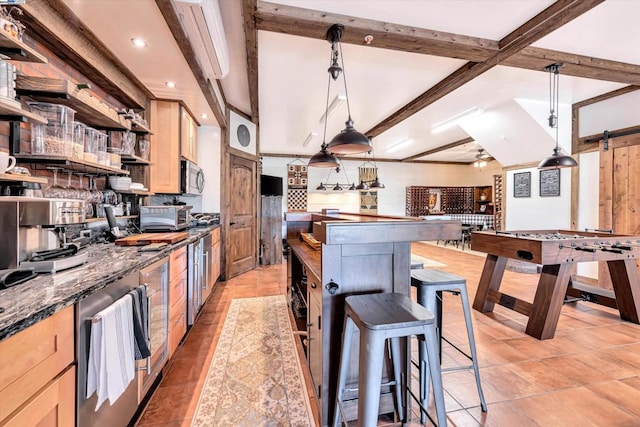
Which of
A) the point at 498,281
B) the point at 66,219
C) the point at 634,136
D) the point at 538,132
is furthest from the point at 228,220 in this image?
the point at 634,136

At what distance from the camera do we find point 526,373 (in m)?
2.11

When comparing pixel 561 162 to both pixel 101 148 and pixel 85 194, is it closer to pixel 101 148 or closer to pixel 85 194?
pixel 101 148

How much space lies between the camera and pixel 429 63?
3205 millimetres

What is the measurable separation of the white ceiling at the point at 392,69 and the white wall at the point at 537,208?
1.65ft

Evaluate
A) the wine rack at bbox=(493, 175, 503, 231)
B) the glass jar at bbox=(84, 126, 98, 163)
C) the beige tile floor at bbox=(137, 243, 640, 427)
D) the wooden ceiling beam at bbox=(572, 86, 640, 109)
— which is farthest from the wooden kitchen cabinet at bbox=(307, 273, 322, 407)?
the wine rack at bbox=(493, 175, 503, 231)

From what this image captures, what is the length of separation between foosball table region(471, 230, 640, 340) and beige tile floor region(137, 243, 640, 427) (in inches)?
6.7

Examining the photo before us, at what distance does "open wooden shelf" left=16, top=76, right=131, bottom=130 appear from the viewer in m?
1.63

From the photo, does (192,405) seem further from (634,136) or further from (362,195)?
(362,195)

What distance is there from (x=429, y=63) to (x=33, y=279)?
382cm

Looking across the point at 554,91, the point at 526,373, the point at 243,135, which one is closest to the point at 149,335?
the point at 526,373

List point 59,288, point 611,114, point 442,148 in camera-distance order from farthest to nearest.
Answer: point 442,148
point 611,114
point 59,288

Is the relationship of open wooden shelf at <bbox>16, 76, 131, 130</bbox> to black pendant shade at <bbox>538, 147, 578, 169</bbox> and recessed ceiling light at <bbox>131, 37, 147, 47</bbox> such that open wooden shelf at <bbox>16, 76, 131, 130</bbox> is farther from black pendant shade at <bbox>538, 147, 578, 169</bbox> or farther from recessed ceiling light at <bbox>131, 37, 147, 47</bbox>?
black pendant shade at <bbox>538, 147, 578, 169</bbox>

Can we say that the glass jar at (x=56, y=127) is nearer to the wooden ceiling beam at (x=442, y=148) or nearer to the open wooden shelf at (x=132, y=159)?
the open wooden shelf at (x=132, y=159)

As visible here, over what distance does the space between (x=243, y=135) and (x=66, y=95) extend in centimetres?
338
